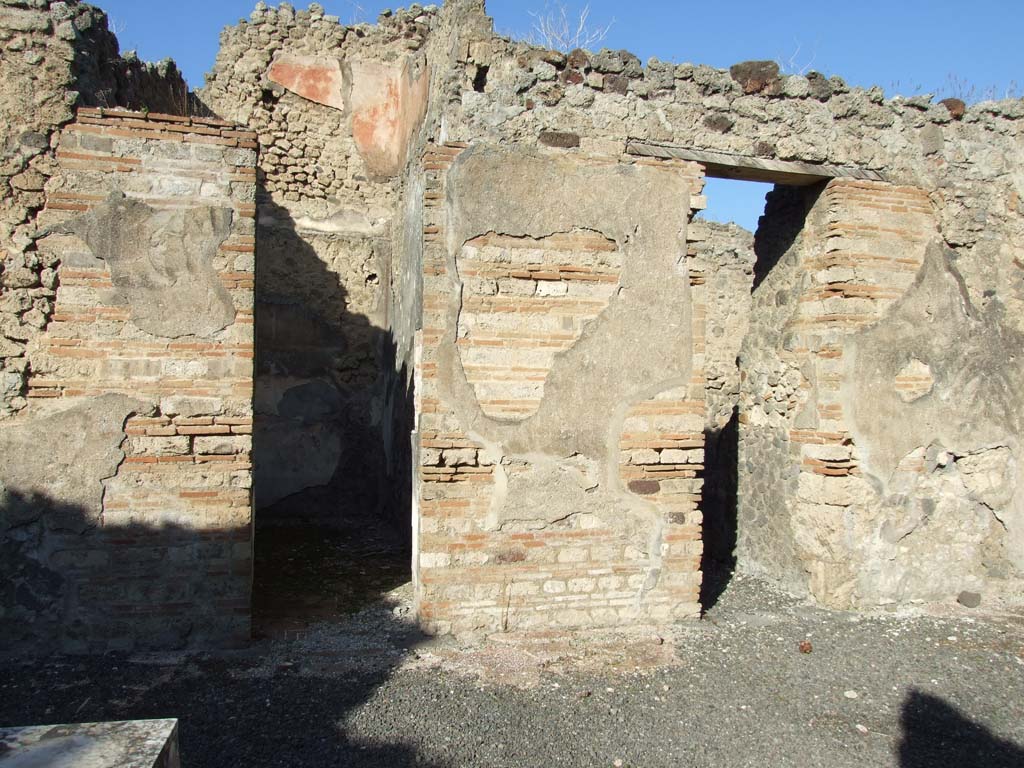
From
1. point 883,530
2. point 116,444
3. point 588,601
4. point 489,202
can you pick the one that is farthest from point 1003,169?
point 116,444

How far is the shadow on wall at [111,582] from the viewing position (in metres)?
4.14

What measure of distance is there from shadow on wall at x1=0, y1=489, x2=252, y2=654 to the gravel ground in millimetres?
150

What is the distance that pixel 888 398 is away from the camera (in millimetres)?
5324

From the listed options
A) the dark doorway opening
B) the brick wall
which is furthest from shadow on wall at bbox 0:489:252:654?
the dark doorway opening

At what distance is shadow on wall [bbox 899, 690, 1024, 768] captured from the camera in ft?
11.3

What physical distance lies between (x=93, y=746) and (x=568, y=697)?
238cm

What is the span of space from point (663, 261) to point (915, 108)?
7.78 feet

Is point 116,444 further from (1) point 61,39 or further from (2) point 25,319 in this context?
(1) point 61,39

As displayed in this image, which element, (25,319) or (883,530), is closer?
(25,319)

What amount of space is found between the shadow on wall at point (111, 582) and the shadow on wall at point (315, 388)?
3.55 metres

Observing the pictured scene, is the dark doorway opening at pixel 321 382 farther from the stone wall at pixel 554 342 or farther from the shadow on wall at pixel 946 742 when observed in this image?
the shadow on wall at pixel 946 742

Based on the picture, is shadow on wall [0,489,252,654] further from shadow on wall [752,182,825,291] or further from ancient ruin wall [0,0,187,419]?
shadow on wall [752,182,825,291]

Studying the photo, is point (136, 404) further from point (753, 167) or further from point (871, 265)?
point (871, 265)

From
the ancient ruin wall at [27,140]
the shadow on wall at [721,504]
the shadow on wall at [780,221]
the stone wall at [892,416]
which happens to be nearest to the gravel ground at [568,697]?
the stone wall at [892,416]
